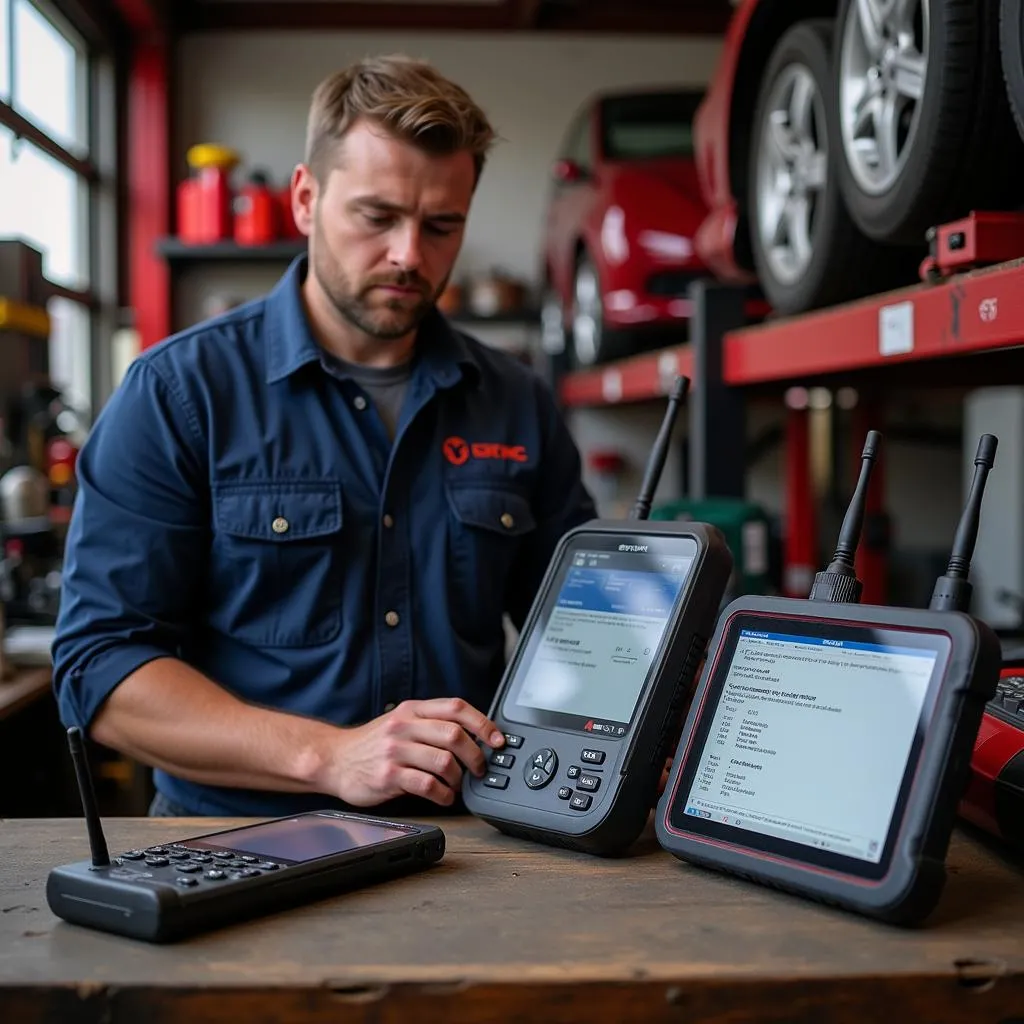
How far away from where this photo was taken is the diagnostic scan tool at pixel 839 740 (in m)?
0.91

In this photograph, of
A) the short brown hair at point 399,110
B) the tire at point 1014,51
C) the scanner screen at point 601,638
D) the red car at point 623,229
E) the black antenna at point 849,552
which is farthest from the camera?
the red car at point 623,229

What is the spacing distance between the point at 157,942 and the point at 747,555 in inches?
74.6

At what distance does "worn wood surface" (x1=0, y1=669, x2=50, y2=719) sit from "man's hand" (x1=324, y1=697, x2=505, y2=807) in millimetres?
1353

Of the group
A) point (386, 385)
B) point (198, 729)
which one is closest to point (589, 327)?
point (386, 385)

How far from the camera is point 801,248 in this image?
2.29 meters

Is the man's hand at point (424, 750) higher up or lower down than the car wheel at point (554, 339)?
lower down

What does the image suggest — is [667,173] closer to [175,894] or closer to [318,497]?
[318,497]

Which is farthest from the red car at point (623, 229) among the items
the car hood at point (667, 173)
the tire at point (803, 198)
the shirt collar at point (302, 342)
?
the shirt collar at point (302, 342)

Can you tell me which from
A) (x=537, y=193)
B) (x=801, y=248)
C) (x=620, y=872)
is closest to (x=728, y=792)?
(x=620, y=872)

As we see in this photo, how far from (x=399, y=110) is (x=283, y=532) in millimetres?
530

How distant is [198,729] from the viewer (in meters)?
1.42

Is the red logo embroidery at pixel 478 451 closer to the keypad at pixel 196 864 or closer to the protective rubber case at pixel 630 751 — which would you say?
the protective rubber case at pixel 630 751

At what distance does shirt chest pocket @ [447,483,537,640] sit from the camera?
1.70 meters

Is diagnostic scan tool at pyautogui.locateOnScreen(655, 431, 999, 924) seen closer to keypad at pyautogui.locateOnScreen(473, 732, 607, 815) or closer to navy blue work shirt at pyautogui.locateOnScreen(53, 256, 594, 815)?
keypad at pyautogui.locateOnScreen(473, 732, 607, 815)
